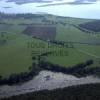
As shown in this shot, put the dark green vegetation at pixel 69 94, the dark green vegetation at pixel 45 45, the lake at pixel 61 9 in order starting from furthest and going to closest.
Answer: the lake at pixel 61 9
the dark green vegetation at pixel 45 45
the dark green vegetation at pixel 69 94

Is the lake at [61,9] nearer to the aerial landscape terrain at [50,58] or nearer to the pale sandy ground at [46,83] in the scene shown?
the aerial landscape terrain at [50,58]

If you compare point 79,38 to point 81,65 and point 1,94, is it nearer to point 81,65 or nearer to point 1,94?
point 81,65

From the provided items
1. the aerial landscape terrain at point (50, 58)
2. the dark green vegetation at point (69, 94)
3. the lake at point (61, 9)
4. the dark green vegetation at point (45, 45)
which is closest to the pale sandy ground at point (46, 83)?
the aerial landscape terrain at point (50, 58)

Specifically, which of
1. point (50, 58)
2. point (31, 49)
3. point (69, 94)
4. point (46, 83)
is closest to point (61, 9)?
point (31, 49)

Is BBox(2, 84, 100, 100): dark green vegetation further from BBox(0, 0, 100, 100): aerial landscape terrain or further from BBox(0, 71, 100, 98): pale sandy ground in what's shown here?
BBox(0, 71, 100, 98): pale sandy ground

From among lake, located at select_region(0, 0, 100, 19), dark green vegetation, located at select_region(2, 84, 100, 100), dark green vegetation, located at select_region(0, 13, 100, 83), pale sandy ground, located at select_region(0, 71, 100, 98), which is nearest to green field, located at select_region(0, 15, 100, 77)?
dark green vegetation, located at select_region(0, 13, 100, 83)

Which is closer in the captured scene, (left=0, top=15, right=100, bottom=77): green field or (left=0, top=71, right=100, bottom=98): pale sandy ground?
(left=0, top=71, right=100, bottom=98): pale sandy ground

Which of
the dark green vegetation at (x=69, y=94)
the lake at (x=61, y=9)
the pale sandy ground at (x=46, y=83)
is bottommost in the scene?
the pale sandy ground at (x=46, y=83)

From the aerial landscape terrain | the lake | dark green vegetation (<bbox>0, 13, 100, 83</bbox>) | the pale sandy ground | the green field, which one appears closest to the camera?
the aerial landscape terrain

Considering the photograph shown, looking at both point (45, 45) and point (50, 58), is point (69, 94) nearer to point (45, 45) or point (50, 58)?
point (50, 58)
